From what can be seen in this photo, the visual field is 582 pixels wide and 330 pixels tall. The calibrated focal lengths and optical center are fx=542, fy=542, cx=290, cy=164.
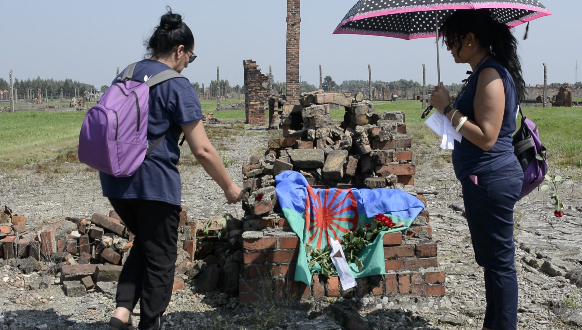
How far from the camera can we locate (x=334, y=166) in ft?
15.6

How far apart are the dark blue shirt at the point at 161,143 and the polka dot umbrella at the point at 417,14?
977 millimetres

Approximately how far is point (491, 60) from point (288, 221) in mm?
1738

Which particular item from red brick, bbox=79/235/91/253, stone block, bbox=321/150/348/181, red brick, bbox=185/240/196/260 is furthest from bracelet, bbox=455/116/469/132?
red brick, bbox=79/235/91/253

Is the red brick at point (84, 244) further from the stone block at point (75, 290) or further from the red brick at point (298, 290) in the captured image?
the red brick at point (298, 290)

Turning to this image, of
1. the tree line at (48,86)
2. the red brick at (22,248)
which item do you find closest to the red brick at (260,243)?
the red brick at (22,248)

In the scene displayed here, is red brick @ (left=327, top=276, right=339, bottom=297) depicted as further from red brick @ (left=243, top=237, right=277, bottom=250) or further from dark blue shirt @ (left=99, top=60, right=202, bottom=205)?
dark blue shirt @ (left=99, top=60, right=202, bottom=205)

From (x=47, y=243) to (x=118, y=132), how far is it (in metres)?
2.63

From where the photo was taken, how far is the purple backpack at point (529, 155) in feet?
8.64

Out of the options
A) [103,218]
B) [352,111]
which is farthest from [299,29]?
[103,218]

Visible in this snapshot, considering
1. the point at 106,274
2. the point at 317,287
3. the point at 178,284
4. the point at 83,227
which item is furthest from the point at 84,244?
the point at 317,287

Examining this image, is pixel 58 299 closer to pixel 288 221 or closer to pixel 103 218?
pixel 103 218

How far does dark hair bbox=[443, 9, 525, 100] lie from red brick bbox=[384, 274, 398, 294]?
1582 mm

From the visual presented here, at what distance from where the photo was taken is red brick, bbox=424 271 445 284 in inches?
145

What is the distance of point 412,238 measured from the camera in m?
3.75
